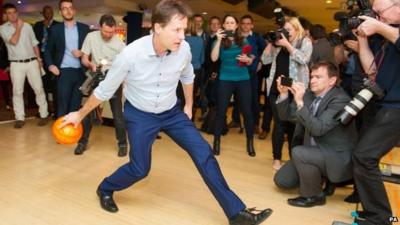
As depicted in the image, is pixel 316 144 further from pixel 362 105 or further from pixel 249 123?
pixel 249 123

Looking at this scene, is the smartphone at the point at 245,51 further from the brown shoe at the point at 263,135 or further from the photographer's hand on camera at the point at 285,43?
the brown shoe at the point at 263,135

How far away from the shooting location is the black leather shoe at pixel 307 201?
2.66m

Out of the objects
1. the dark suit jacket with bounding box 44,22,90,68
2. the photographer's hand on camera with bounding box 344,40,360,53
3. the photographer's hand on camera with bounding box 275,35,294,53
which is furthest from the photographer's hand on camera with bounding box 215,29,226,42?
the dark suit jacket with bounding box 44,22,90,68

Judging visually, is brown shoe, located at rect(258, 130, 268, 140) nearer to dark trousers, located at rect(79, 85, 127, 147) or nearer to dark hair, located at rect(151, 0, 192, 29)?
dark trousers, located at rect(79, 85, 127, 147)

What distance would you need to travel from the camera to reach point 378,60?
223 centimetres

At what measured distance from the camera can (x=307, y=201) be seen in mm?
2666

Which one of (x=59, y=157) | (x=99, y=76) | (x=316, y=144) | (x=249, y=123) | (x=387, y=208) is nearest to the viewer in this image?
(x=387, y=208)

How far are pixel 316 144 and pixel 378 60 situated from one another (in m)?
0.77

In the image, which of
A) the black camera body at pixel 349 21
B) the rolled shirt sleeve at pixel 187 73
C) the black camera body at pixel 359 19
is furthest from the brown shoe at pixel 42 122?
the black camera body at pixel 359 19

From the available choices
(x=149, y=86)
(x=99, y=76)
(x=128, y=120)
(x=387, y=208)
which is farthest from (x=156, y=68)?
(x=387, y=208)

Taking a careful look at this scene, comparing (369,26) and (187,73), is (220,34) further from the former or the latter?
(369,26)

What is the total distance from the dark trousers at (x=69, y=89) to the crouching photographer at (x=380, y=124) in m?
2.82

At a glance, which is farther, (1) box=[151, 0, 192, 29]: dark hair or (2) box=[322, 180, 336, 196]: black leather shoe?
(2) box=[322, 180, 336, 196]: black leather shoe

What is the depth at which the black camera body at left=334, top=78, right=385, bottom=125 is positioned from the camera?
212 cm
